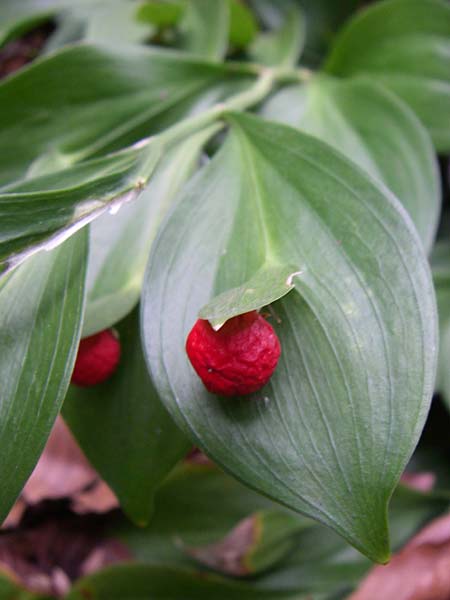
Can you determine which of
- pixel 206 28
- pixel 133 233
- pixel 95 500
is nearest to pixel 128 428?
pixel 133 233

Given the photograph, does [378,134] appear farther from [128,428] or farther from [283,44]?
[128,428]

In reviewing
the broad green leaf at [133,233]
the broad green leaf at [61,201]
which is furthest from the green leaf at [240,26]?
the broad green leaf at [61,201]

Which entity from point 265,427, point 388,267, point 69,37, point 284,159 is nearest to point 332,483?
point 265,427

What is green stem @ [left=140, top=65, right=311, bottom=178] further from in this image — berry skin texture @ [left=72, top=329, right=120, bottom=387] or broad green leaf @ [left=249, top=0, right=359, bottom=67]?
broad green leaf @ [left=249, top=0, right=359, bottom=67]

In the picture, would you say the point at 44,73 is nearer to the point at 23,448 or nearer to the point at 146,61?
the point at 146,61

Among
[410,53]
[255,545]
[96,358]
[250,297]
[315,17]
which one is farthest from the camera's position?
[315,17]

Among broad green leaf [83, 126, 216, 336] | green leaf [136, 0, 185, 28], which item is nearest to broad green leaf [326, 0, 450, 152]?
green leaf [136, 0, 185, 28]
